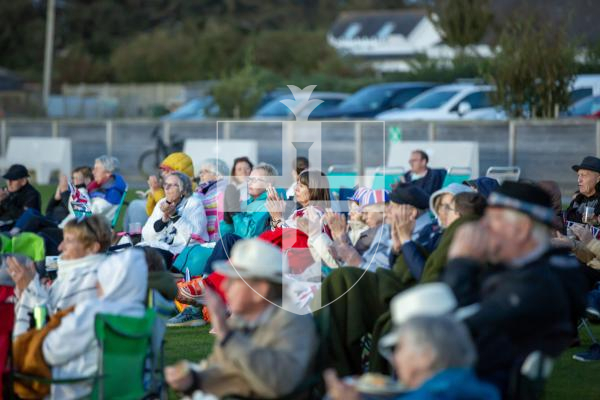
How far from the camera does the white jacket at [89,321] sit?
607 centimetres

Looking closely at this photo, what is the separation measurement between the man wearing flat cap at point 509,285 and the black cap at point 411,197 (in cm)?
215

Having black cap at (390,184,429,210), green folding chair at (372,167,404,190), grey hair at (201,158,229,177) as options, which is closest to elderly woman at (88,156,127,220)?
grey hair at (201,158,229,177)

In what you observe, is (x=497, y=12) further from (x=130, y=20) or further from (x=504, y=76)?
(x=130, y=20)

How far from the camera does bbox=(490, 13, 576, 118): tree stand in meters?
23.3

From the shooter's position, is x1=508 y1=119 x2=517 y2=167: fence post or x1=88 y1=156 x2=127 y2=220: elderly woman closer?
x1=88 y1=156 x2=127 y2=220: elderly woman

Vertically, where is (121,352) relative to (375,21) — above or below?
below

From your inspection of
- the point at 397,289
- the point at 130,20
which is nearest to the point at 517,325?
the point at 397,289

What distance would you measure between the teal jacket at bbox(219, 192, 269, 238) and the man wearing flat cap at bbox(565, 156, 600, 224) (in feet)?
8.75

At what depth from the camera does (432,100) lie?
27.0 metres

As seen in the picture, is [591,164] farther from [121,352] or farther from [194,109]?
[194,109]

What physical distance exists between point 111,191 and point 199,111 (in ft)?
67.3

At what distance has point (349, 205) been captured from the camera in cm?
1059

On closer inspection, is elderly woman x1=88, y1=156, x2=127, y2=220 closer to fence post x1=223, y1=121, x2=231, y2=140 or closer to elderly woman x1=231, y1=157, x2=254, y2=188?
elderly woman x1=231, y1=157, x2=254, y2=188

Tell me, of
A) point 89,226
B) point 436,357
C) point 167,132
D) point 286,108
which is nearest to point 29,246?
point 89,226
